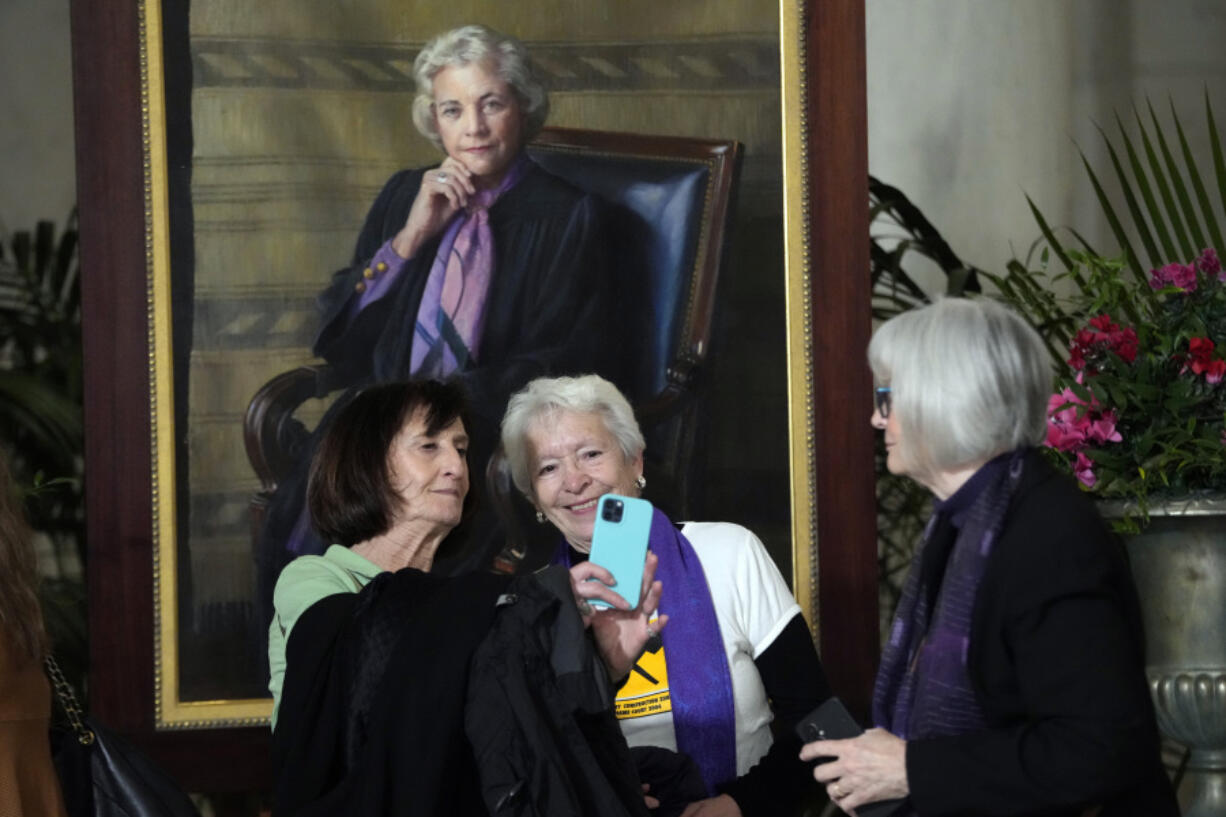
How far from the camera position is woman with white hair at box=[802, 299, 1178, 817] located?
2072mm

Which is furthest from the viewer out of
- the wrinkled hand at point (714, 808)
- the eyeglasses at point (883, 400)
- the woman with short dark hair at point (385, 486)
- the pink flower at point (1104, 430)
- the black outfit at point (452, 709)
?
the pink flower at point (1104, 430)

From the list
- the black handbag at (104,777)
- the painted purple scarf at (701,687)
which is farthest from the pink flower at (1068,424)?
the black handbag at (104,777)

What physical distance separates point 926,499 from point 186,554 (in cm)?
269

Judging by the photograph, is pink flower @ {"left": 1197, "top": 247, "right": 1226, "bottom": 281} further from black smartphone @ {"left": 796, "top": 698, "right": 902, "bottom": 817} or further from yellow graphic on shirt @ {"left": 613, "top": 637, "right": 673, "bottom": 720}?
black smartphone @ {"left": 796, "top": 698, "right": 902, "bottom": 817}

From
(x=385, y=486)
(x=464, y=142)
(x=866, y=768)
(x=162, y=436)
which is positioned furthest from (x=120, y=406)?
(x=866, y=768)

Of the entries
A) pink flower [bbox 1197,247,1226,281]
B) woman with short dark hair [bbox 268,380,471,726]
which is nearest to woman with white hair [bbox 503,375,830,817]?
woman with short dark hair [bbox 268,380,471,726]

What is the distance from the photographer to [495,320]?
4434 millimetres

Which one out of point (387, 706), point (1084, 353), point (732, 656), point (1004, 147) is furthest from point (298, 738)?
point (1004, 147)

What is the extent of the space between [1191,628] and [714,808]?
4.04 ft

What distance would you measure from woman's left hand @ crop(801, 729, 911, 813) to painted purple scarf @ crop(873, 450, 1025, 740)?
6 centimetres

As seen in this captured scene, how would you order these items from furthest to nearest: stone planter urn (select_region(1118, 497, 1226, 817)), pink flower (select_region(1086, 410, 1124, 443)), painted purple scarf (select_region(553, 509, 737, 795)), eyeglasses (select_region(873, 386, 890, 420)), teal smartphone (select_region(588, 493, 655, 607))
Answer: pink flower (select_region(1086, 410, 1124, 443)) < stone planter urn (select_region(1118, 497, 1226, 817)) < painted purple scarf (select_region(553, 509, 737, 795)) < teal smartphone (select_region(588, 493, 655, 607)) < eyeglasses (select_region(873, 386, 890, 420))

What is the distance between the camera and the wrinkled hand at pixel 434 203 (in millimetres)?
4406

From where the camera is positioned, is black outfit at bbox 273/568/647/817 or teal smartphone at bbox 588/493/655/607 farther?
teal smartphone at bbox 588/493/655/607

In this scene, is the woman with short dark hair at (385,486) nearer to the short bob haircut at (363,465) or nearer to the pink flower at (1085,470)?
the short bob haircut at (363,465)
